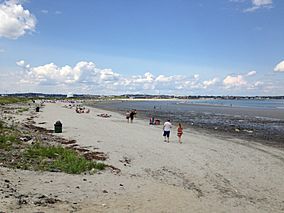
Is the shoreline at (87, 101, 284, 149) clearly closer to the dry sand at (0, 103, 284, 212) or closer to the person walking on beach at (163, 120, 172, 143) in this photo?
the person walking on beach at (163, 120, 172, 143)

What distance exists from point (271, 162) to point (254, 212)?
9.06 meters

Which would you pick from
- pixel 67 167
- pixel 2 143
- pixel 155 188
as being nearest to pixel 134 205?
pixel 155 188

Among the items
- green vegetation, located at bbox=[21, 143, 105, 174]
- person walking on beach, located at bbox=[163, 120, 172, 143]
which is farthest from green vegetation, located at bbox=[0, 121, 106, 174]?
person walking on beach, located at bbox=[163, 120, 172, 143]

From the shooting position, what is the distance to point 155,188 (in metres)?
12.3

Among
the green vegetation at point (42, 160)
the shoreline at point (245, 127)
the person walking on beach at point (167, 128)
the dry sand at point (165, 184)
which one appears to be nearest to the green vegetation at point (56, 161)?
the green vegetation at point (42, 160)

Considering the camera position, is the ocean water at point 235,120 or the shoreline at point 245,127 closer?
the shoreline at point 245,127

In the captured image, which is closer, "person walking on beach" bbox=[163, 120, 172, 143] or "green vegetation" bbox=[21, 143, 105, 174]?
Answer: "green vegetation" bbox=[21, 143, 105, 174]

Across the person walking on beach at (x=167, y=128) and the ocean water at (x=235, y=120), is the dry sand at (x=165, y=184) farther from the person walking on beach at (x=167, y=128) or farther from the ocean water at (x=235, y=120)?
the ocean water at (x=235, y=120)

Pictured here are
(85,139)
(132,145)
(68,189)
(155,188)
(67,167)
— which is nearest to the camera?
(68,189)

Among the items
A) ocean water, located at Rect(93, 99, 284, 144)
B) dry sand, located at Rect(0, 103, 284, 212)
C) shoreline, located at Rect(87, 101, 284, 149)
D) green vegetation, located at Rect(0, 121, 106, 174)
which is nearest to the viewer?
dry sand, located at Rect(0, 103, 284, 212)

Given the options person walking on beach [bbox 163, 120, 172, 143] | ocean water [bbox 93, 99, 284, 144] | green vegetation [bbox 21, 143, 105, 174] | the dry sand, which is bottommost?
ocean water [bbox 93, 99, 284, 144]

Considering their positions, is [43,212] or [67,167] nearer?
[43,212]

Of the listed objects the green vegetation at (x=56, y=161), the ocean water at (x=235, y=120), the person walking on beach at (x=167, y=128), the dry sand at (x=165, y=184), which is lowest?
the ocean water at (x=235, y=120)

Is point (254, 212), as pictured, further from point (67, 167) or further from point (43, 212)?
point (67, 167)
